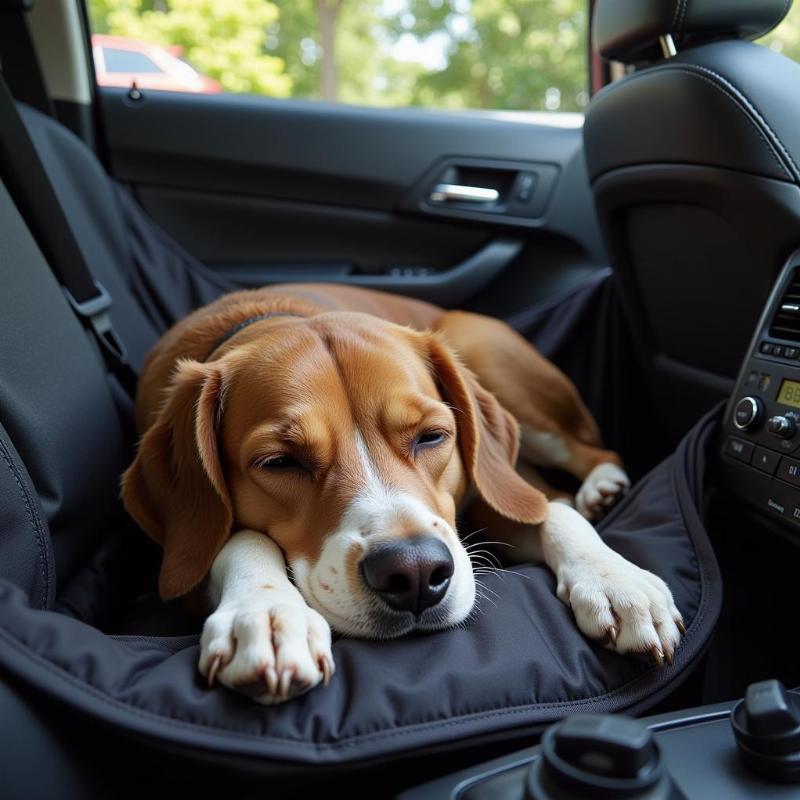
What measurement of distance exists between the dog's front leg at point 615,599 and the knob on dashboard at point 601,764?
0.42 m

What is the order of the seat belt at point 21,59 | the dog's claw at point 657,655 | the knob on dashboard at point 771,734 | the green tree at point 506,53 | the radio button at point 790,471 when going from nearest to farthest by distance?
the knob on dashboard at point 771,734 → the dog's claw at point 657,655 → the radio button at point 790,471 → the seat belt at point 21,59 → the green tree at point 506,53

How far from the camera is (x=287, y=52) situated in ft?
19.2

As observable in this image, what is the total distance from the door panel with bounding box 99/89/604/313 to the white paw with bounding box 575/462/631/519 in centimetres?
127

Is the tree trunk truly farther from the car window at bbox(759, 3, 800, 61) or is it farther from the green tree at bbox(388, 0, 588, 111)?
the car window at bbox(759, 3, 800, 61)

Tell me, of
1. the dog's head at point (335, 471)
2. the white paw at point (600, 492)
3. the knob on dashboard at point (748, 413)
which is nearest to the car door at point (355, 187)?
the white paw at point (600, 492)

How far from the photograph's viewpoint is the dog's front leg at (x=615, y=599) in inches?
61.0

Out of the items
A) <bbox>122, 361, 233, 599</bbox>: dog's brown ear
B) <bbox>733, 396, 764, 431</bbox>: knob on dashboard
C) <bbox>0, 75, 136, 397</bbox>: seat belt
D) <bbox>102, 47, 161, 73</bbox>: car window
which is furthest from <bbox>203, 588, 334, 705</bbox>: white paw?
<bbox>102, 47, 161, 73</bbox>: car window

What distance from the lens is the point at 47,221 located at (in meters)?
2.57

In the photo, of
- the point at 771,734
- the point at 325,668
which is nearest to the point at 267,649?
the point at 325,668

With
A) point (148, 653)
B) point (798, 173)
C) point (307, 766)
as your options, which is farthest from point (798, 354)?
point (148, 653)

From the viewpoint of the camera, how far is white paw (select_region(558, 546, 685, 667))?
154cm

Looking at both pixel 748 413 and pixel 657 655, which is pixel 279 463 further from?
pixel 748 413

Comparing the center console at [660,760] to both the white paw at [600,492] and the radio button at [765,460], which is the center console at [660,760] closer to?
the radio button at [765,460]

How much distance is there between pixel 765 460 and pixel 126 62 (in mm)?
3511
